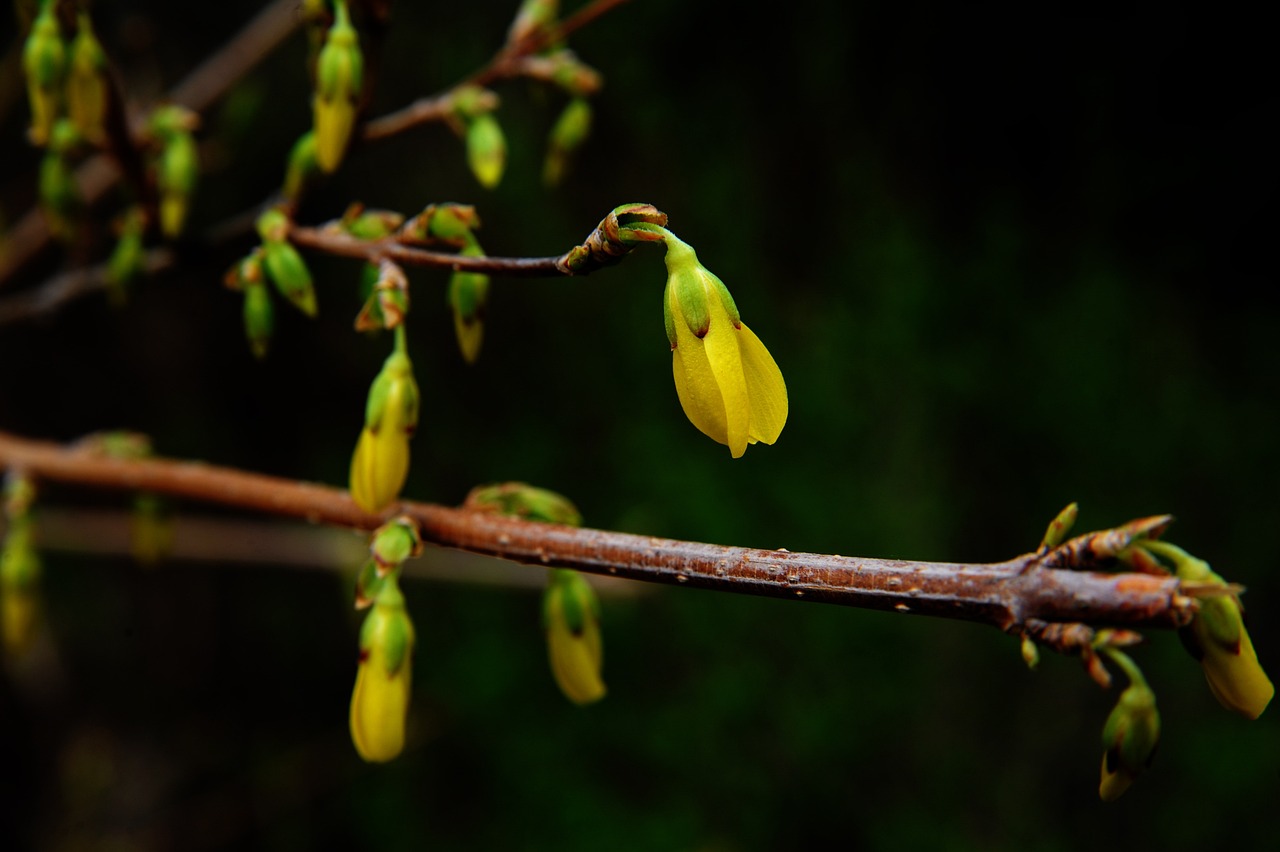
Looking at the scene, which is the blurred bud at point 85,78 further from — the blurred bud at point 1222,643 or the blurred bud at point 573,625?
the blurred bud at point 1222,643

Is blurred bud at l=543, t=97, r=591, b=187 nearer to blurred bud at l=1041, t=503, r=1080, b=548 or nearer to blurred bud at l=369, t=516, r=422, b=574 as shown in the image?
blurred bud at l=369, t=516, r=422, b=574

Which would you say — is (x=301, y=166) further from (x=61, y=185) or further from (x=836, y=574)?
(x=836, y=574)

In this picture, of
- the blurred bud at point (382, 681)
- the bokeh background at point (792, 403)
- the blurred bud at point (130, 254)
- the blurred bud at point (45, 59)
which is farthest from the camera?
the bokeh background at point (792, 403)

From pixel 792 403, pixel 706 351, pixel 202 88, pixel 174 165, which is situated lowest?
pixel 706 351

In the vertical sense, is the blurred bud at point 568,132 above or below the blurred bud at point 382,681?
above

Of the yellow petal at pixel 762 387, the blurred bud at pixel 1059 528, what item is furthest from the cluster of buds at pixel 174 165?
the blurred bud at pixel 1059 528

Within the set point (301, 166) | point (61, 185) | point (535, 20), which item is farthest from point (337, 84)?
point (61, 185)

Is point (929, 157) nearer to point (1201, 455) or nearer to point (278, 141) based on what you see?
point (1201, 455)
